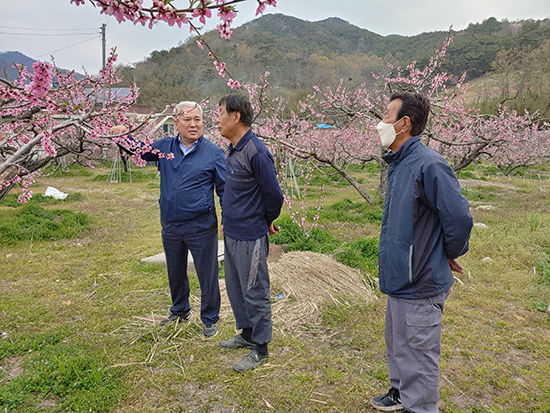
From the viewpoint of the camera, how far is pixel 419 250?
1.91 m

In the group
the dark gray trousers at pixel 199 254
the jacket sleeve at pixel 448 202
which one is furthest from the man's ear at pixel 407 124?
the dark gray trousers at pixel 199 254

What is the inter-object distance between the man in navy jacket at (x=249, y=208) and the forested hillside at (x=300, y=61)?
29.5m

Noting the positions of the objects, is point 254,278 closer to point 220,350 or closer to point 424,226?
point 220,350

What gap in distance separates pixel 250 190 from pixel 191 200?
0.60 m

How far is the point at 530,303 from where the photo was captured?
3.94 metres

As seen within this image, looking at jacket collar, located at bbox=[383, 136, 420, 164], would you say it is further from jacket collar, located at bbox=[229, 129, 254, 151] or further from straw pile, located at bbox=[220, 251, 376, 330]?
straw pile, located at bbox=[220, 251, 376, 330]

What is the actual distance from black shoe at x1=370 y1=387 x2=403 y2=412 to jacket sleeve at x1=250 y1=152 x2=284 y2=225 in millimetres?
1448

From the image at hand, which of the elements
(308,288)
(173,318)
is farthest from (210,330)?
(308,288)

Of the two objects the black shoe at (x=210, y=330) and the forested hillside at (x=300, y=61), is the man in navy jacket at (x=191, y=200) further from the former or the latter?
the forested hillside at (x=300, y=61)

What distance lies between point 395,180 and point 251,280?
1.27 m

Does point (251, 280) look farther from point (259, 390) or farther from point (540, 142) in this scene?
point (540, 142)

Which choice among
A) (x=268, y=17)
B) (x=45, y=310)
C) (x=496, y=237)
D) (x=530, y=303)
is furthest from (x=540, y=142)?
(x=268, y=17)

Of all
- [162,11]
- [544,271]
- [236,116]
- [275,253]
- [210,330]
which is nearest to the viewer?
[162,11]

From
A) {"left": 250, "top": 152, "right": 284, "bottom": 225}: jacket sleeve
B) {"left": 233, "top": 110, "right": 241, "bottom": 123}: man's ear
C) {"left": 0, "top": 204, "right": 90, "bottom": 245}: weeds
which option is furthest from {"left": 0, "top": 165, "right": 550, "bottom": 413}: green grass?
{"left": 233, "top": 110, "right": 241, "bottom": 123}: man's ear
